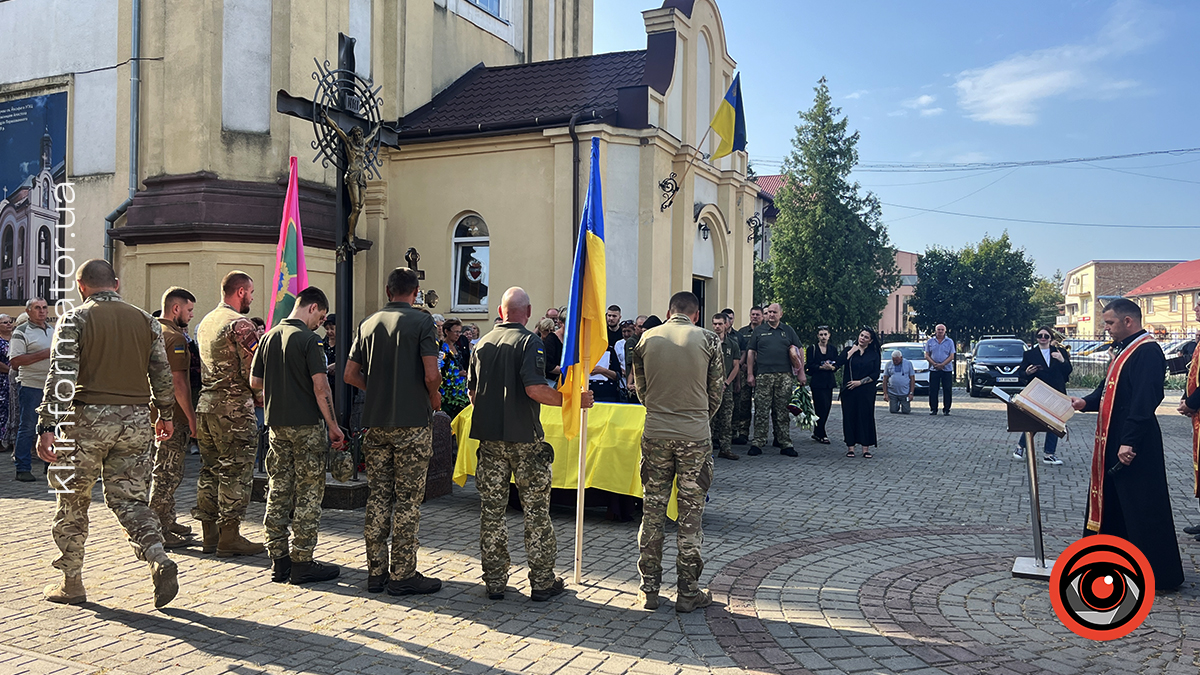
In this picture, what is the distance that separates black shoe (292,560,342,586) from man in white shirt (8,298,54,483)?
5.66 meters

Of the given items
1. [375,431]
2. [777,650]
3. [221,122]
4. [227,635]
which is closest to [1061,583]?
[777,650]

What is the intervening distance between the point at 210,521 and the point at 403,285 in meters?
2.52

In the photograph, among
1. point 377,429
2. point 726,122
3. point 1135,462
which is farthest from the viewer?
point 726,122

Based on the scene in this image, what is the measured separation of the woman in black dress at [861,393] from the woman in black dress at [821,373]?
0.99 meters

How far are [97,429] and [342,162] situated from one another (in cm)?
389

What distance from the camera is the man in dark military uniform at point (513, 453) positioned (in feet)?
17.8

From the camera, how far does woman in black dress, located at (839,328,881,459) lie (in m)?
12.0

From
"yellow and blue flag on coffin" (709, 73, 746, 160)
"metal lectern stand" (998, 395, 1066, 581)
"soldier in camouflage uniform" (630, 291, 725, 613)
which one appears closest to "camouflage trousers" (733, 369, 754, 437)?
"yellow and blue flag on coffin" (709, 73, 746, 160)

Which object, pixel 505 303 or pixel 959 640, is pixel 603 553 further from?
pixel 959 640

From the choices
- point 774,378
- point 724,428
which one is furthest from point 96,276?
point 774,378

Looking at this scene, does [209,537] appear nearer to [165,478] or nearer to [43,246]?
[165,478]

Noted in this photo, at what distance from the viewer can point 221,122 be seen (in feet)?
43.1

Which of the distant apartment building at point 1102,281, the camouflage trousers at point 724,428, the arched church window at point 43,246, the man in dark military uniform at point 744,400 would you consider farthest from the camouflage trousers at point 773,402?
the distant apartment building at point 1102,281

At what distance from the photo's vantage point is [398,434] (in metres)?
5.47
